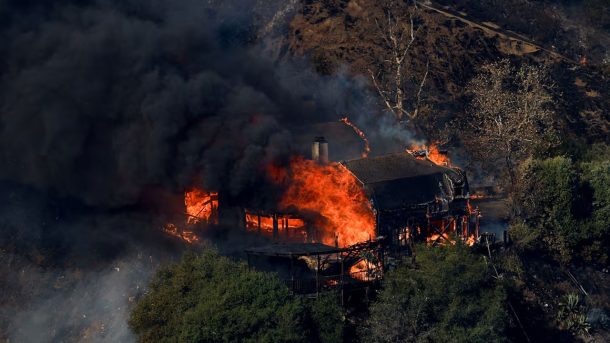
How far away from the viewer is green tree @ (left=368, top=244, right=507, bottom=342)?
3572cm

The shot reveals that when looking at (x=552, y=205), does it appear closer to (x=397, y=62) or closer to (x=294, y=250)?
(x=294, y=250)

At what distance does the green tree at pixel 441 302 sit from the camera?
35719 mm

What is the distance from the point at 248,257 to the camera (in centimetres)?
3881

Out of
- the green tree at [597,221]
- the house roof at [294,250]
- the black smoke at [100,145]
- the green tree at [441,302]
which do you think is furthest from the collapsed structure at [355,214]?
the green tree at [597,221]

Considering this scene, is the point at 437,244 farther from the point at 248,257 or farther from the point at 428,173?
the point at 248,257

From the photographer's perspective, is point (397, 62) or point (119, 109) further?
point (397, 62)

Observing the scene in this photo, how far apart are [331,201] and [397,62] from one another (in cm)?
2177

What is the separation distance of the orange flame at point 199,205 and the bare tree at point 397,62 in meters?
20.3

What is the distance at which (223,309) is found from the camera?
33.0 meters

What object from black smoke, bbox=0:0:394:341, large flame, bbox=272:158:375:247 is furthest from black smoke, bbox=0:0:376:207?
large flame, bbox=272:158:375:247

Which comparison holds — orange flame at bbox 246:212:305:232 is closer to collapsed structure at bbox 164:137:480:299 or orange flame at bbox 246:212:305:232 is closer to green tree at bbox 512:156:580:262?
collapsed structure at bbox 164:137:480:299

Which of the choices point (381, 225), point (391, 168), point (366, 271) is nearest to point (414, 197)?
point (391, 168)

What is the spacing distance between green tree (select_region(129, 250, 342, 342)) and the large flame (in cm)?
690

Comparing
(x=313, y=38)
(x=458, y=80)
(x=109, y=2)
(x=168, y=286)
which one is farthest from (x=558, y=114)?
(x=168, y=286)
